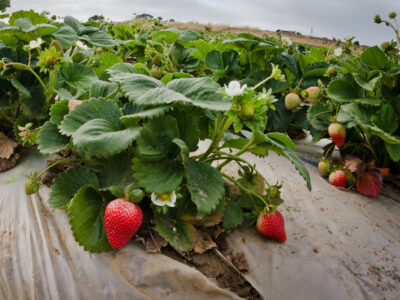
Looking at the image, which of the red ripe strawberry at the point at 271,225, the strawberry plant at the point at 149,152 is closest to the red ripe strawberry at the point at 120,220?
the strawberry plant at the point at 149,152

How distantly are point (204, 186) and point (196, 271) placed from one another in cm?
28

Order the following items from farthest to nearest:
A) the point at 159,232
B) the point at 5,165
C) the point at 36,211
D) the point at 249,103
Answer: the point at 5,165 → the point at 36,211 → the point at 159,232 → the point at 249,103

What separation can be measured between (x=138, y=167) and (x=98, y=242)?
27 cm

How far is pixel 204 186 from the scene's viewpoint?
1.02 meters

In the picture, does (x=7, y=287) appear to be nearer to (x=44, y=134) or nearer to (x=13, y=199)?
(x=13, y=199)

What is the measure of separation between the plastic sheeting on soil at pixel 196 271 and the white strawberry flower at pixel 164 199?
0.18 meters

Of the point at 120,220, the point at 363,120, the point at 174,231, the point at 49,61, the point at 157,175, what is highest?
the point at 49,61

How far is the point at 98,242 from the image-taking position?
1.02 m

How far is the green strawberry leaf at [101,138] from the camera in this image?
880mm

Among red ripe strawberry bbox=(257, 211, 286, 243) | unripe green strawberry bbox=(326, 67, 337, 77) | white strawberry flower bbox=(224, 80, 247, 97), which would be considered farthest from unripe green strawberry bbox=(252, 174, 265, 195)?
unripe green strawberry bbox=(326, 67, 337, 77)

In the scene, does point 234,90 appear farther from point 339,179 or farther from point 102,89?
point 339,179

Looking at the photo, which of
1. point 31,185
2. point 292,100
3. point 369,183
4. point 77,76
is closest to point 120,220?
point 31,185

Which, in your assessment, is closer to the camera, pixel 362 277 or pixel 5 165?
pixel 362 277

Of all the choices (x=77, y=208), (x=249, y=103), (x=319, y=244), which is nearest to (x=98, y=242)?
(x=77, y=208)
